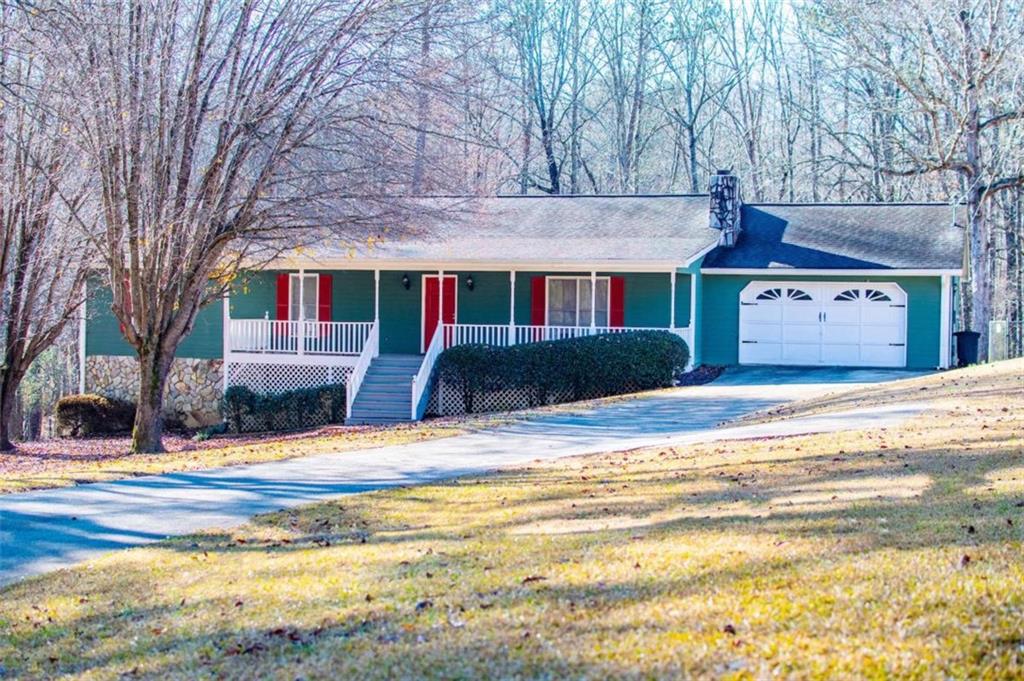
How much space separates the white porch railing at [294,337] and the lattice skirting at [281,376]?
1.33ft

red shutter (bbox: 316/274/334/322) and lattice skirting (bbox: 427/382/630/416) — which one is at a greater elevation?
red shutter (bbox: 316/274/334/322)

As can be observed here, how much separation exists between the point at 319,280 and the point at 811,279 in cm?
1229

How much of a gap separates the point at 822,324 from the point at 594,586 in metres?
22.4

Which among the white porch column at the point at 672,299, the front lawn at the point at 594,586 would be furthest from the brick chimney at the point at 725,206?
the front lawn at the point at 594,586

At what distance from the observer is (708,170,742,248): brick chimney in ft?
95.7

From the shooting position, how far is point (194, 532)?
10.0 meters

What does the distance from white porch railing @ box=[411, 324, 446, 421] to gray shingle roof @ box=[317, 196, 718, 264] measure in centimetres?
220

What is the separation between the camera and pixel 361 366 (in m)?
24.9

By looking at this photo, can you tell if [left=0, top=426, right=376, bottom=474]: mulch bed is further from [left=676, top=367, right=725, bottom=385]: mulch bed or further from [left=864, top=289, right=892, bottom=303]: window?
[left=864, top=289, right=892, bottom=303]: window

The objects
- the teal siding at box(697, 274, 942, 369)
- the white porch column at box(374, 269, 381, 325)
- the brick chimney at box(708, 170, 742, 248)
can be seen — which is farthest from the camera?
the brick chimney at box(708, 170, 742, 248)

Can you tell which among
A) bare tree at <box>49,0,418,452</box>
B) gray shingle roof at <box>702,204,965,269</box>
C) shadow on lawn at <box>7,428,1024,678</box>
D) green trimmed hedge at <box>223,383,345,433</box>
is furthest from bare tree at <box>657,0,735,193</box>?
shadow on lawn at <box>7,428,1024,678</box>

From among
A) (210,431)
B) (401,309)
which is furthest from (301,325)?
(210,431)

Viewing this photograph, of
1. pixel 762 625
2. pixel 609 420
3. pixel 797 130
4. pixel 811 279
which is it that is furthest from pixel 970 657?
pixel 797 130

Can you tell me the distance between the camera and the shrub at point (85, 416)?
28.2 m
